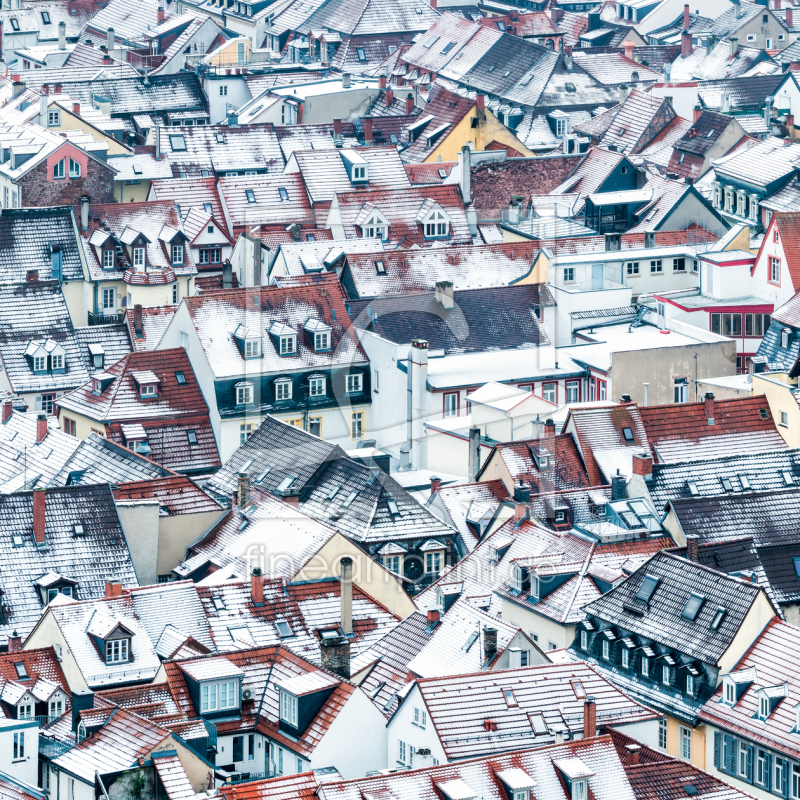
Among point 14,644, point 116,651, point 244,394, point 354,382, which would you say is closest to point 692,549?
point 116,651

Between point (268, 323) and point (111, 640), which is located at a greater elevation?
point (268, 323)

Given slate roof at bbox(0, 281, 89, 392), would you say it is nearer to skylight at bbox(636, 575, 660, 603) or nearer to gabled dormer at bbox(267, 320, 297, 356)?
gabled dormer at bbox(267, 320, 297, 356)

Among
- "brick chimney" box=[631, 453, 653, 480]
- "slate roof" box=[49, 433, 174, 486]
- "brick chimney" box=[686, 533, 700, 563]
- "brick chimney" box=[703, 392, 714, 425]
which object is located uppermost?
"brick chimney" box=[703, 392, 714, 425]

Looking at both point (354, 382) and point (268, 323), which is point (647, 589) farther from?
point (268, 323)

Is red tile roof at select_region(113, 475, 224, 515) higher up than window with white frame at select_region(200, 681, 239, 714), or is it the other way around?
red tile roof at select_region(113, 475, 224, 515)

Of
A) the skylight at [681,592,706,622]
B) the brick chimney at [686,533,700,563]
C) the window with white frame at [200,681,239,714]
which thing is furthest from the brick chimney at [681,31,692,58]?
the window with white frame at [200,681,239,714]

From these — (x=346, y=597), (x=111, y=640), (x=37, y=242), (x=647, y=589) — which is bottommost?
(x=111, y=640)
